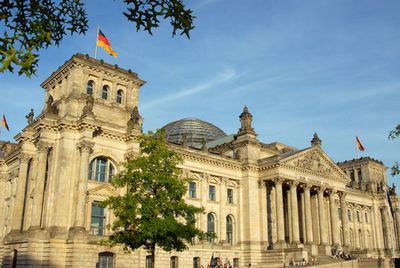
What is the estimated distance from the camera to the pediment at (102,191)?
137 feet

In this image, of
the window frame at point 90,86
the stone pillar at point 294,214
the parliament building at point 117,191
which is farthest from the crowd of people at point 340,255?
A: the window frame at point 90,86

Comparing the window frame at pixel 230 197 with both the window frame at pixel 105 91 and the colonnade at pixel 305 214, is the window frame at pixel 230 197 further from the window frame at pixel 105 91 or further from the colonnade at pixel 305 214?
the window frame at pixel 105 91

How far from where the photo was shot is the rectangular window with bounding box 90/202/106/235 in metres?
41.5

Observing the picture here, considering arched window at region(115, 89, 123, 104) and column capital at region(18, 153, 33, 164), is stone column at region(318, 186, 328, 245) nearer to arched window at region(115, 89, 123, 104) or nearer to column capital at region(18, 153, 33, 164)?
arched window at region(115, 89, 123, 104)

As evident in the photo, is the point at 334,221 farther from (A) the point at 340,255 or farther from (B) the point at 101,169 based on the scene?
(B) the point at 101,169

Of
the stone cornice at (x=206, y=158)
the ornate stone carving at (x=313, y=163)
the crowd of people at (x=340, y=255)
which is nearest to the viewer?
the stone cornice at (x=206, y=158)

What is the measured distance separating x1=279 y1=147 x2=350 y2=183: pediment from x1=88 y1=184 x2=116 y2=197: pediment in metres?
22.9

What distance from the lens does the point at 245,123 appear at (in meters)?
57.8

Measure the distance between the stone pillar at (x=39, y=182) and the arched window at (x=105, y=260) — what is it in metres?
6.45

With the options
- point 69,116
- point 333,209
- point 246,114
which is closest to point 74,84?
point 69,116

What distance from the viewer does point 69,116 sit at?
139 feet

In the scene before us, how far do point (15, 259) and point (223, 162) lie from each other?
1041 inches

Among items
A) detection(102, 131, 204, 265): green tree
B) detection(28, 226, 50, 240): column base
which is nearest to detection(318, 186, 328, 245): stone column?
detection(102, 131, 204, 265): green tree

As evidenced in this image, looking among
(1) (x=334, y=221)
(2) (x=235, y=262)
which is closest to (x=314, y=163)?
(1) (x=334, y=221)
